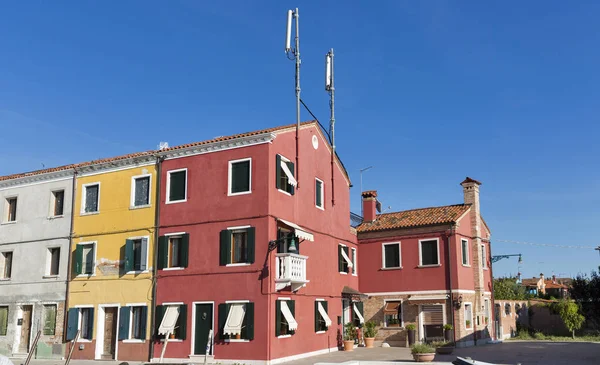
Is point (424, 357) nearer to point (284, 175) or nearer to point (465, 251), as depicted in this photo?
point (284, 175)

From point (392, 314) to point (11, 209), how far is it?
19030 mm

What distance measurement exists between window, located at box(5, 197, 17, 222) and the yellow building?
14.0 feet

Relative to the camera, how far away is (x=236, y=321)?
2094cm

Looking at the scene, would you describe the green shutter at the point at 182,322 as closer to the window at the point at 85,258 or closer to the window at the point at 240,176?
the window at the point at 240,176

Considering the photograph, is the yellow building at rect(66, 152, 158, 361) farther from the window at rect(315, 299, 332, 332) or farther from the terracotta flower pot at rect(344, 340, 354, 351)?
the terracotta flower pot at rect(344, 340, 354, 351)

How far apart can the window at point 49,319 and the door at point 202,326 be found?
7.48 meters

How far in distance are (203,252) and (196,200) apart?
2.07 meters

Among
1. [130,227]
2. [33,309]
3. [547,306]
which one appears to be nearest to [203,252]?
[130,227]

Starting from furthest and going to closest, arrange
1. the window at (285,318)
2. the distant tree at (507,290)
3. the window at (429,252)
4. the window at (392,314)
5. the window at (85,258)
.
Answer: the distant tree at (507,290) < the window at (392,314) < the window at (429,252) < the window at (85,258) < the window at (285,318)

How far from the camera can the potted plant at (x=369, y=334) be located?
27.2m

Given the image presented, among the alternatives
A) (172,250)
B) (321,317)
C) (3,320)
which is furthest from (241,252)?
(3,320)

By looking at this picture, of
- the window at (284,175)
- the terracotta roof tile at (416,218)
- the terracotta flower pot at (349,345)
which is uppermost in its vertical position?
the window at (284,175)

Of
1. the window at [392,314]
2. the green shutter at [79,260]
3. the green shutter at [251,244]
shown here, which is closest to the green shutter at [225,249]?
the green shutter at [251,244]

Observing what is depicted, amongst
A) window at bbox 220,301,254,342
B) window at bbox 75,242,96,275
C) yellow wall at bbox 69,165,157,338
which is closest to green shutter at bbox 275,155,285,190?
window at bbox 220,301,254,342
